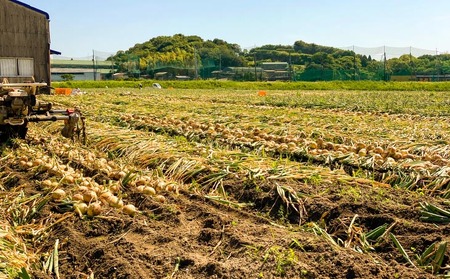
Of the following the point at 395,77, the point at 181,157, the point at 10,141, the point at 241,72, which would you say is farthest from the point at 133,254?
the point at 241,72

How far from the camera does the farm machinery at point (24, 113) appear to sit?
7727mm

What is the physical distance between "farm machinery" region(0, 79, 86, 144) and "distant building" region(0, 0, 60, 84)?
58.5 ft

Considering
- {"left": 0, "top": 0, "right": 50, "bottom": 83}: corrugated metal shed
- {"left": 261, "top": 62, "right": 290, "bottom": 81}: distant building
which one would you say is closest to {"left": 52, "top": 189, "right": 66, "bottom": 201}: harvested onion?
{"left": 0, "top": 0, "right": 50, "bottom": 83}: corrugated metal shed

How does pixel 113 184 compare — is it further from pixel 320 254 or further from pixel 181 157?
pixel 320 254

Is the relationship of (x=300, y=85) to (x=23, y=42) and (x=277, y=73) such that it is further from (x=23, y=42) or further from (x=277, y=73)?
(x=23, y=42)

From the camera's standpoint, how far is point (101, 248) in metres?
4.06

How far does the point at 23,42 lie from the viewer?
26.0 m

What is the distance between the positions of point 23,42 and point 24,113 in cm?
1983

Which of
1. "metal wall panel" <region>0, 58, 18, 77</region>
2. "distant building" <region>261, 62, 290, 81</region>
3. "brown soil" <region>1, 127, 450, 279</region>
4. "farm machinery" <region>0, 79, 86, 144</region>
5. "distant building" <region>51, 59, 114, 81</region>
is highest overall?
"distant building" <region>51, 59, 114, 81</region>

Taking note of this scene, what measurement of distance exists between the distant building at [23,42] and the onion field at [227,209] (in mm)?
19012

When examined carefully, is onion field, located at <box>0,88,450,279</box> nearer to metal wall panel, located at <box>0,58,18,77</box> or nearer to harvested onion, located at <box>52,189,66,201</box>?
harvested onion, located at <box>52,189,66,201</box>

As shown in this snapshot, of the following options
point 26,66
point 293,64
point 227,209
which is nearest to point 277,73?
point 293,64

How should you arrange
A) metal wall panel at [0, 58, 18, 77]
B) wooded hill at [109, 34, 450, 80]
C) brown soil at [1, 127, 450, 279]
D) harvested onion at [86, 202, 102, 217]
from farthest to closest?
1. wooded hill at [109, 34, 450, 80]
2. metal wall panel at [0, 58, 18, 77]
3. harvested onion at [86, 202, 102, 217]
4. brown soil at [1, 127, 450, 279]

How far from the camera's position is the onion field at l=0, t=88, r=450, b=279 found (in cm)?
375
